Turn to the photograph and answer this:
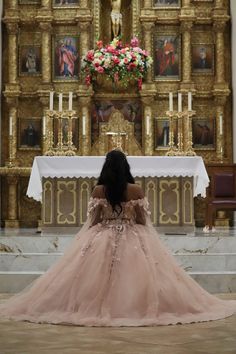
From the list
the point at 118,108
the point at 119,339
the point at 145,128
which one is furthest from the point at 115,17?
the point at 119,339

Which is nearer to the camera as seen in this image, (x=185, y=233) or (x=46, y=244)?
(x=46, y=244)

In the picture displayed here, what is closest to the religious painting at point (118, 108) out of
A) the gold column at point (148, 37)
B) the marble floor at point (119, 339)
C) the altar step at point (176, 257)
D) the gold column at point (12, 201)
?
the gold column at point (148, 37)

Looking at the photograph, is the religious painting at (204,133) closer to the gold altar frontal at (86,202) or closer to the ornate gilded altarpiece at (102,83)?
the ornate gilded altarpiece at (102,83)

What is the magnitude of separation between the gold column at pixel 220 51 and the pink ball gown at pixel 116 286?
8381 millimetres

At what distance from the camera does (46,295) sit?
7.03 meters

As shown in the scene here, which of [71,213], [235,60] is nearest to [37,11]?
[235,60]

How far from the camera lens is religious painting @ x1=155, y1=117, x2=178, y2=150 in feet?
50.7

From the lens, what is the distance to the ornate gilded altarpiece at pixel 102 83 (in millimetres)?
15383

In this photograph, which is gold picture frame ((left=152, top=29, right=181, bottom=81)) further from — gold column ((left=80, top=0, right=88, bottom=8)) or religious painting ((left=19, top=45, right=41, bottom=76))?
religious painting ((left=19, top=45, right=41, bottom=76))

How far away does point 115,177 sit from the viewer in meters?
7.08

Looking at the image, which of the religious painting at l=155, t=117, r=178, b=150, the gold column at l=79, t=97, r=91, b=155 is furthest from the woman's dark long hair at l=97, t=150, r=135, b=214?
the religious painting at l=155, t=117, r=178, b=150

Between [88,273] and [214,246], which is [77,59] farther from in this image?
[88,273]

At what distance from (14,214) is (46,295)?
27.2ft

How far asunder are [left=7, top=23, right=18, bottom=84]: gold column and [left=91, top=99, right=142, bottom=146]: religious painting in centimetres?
170
